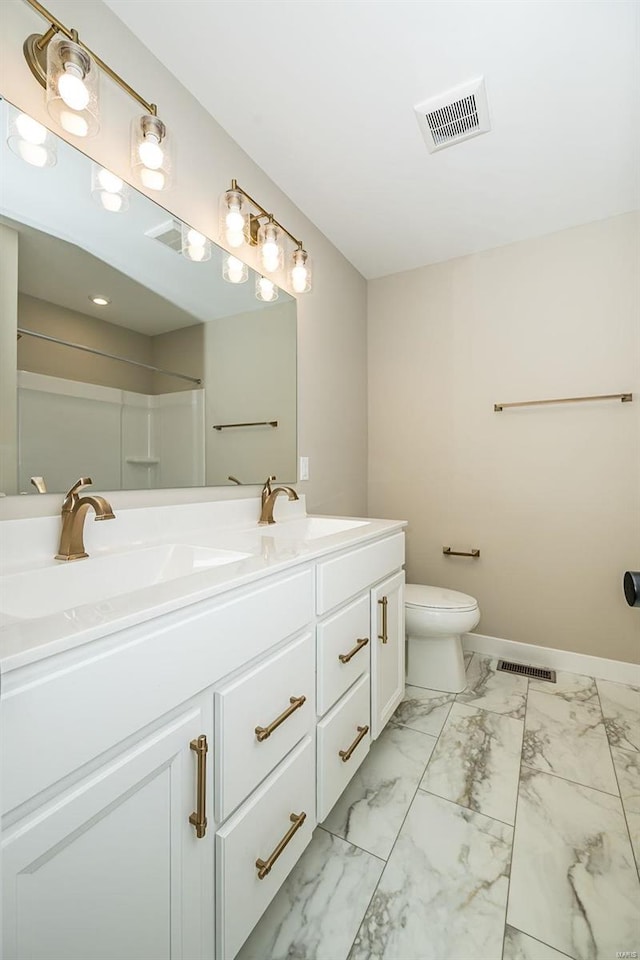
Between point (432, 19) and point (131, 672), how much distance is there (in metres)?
1.82

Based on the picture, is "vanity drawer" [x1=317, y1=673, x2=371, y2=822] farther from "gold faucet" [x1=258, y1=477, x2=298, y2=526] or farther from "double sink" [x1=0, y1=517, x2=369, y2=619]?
"gold faucet" [x1=258, y1=477, x2=298, y2=526]

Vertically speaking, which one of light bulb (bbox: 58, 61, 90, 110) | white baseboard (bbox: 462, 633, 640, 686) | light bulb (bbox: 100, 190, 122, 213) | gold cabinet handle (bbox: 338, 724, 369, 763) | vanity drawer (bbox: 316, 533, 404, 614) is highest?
light bulb (bbox: 58, 61, 90, 110)

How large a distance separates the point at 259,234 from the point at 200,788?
175cm

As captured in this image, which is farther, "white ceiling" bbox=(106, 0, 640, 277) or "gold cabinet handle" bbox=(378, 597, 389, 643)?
"gold cabinet handle" bbox=(378, 597, 389, 643)

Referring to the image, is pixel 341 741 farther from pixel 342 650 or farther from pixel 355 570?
pixel 355 570

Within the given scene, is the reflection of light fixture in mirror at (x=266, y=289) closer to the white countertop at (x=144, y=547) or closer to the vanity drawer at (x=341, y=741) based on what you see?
the white countertop at (x=144, y=547)

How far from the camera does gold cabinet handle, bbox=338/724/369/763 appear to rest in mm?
1144

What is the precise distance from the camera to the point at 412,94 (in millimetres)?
1382

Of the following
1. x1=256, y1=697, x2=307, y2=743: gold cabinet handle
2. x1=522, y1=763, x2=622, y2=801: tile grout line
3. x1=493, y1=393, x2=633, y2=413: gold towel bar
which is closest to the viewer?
x1=256, y1=697, x2=307, y2=743: gold cabinet handle

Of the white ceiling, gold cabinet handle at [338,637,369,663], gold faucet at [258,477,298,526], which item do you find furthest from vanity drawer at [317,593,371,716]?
the white ceiling

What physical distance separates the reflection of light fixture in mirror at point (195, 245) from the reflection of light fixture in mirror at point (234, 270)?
3.3 inches

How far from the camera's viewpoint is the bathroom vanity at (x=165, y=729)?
0.47 metres

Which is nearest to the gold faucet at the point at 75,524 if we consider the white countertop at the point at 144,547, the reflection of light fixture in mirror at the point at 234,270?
the white countertop at the point at 144,547

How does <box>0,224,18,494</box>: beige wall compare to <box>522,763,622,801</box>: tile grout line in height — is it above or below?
above
